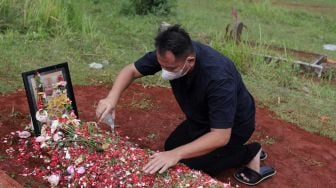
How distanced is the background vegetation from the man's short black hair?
2202 millimetres

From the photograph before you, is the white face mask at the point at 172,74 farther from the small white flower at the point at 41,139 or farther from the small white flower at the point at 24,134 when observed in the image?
the small white flower at the point at 24,134

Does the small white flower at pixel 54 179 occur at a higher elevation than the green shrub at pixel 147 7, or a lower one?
lower

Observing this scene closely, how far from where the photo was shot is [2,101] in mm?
4379

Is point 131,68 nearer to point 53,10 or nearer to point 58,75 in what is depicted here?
point 58,75

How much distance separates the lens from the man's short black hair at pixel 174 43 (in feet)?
9.32

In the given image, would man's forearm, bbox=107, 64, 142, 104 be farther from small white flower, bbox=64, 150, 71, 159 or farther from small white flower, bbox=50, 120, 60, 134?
small white flower, bbox=64, 150, 71, 159

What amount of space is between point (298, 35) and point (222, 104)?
6286 mm

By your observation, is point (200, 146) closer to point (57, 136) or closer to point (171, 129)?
point (57, 136)

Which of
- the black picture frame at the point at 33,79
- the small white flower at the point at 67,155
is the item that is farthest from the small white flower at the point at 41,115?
the small white flower at the point at 67,155

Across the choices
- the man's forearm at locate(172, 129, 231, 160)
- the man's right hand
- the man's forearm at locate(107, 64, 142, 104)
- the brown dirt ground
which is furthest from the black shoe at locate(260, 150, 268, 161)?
the man's right hand

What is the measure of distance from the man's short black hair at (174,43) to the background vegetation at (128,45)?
2202 millimetres

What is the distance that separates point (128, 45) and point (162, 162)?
3.89 meters

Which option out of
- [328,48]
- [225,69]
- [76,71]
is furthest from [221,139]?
[328,48]

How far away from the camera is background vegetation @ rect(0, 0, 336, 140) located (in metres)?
5.17
